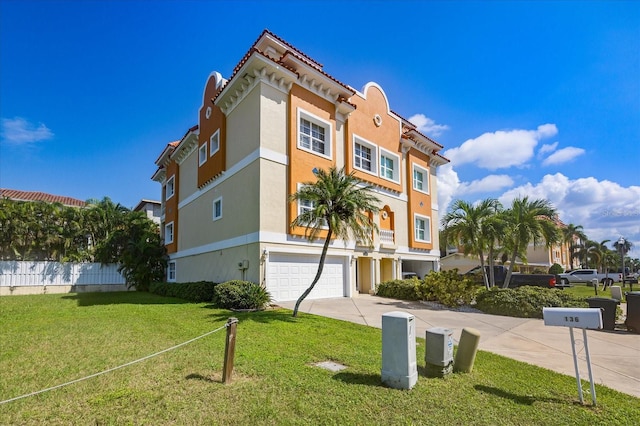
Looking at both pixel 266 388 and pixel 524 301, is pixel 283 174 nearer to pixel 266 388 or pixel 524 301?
pixel 524 301

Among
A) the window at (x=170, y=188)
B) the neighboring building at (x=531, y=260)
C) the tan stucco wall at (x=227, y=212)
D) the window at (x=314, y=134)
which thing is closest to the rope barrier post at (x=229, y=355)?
the tan stucco wall at (x=227, y=212)

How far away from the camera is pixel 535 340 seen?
31.1ft

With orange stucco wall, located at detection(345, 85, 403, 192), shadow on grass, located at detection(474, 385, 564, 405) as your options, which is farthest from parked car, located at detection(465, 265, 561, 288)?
shadow on grass, located at detection(474, 385, 564, 405)

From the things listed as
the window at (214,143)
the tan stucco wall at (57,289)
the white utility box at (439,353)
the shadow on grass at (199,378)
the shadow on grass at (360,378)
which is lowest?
the tan stucco wall at (57,289)

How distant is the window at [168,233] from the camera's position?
2808 cm

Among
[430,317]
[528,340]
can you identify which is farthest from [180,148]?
[528,340]

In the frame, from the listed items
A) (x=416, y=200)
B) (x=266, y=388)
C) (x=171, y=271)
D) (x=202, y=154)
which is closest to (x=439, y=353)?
(x=266, y=388)

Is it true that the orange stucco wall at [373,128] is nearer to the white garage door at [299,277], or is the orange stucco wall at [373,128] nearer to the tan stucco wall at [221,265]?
the white garage door at [299,277]

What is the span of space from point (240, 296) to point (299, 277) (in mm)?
4440

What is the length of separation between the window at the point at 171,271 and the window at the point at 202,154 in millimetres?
8616

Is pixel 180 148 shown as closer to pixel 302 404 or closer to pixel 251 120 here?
pixel 251 120

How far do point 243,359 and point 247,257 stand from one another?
1010cm

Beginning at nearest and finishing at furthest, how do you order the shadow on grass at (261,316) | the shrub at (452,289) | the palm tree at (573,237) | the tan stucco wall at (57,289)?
the shadow on grass at (261,316), the shrub at (452,289), the tan stucco wall at (57,289), the palm tree at (573,237)

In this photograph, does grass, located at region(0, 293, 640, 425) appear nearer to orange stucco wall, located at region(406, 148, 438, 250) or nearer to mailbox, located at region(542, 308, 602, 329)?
mailbox, located at region(542, 308, 602, 329)
